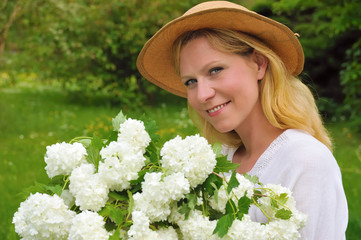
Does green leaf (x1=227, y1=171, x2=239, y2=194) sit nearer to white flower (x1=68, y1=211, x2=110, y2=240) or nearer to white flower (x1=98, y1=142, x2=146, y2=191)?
white flower (x1=98, y1=142, x2=146, y2=191)

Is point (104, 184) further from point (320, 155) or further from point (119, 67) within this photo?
point (119, 67)

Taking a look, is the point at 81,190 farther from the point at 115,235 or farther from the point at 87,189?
the point at 115,235

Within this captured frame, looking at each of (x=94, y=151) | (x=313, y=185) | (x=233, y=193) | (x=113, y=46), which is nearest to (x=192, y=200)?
(x=233, y=193)

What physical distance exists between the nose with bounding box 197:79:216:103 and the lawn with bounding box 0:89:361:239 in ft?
5.55

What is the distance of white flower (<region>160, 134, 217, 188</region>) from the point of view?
1370 mm

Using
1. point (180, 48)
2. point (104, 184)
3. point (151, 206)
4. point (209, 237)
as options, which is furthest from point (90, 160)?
point (180, 48)

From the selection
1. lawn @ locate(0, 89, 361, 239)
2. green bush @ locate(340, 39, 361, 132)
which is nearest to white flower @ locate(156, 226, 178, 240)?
lawn @ locate(0, 89, 361, 239)

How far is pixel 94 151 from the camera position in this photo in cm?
152

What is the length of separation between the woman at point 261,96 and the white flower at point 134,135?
65cm

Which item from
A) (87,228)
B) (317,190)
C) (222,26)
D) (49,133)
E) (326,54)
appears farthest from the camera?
(326,54)

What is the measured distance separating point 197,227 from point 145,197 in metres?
0.18

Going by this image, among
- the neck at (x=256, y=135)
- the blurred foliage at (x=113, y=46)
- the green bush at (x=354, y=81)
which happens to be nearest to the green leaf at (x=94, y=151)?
the neck at (x=256, y=135)

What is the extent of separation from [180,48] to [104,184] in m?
1.09

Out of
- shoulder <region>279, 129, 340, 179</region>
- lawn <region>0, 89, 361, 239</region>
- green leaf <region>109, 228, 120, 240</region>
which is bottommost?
lawn <region>0, 89, 361, 239</region>
